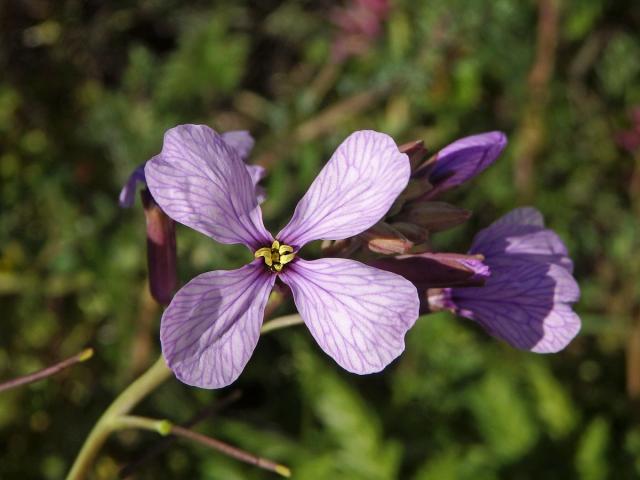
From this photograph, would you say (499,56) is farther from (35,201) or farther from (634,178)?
(35,201)

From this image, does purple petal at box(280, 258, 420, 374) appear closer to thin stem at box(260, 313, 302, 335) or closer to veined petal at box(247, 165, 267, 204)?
thin stem at box(260, 313, 302, 335)

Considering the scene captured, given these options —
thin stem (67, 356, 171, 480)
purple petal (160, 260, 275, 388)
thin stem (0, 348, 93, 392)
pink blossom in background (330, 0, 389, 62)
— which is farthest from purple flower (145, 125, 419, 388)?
pink blossom in background (330, 0, 389, 62)

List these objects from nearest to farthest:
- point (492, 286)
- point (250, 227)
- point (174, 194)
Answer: point (174, 194)
point (250, 227)
point (492, 286)

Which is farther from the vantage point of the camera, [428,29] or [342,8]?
[342,8]

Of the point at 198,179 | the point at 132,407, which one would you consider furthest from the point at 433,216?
the point at 132,407

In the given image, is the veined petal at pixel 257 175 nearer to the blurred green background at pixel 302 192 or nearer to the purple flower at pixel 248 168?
the purple flower at pixel 248 168

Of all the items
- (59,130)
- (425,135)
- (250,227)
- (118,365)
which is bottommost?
(118,365)

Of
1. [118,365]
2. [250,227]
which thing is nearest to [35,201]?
[118,365]
